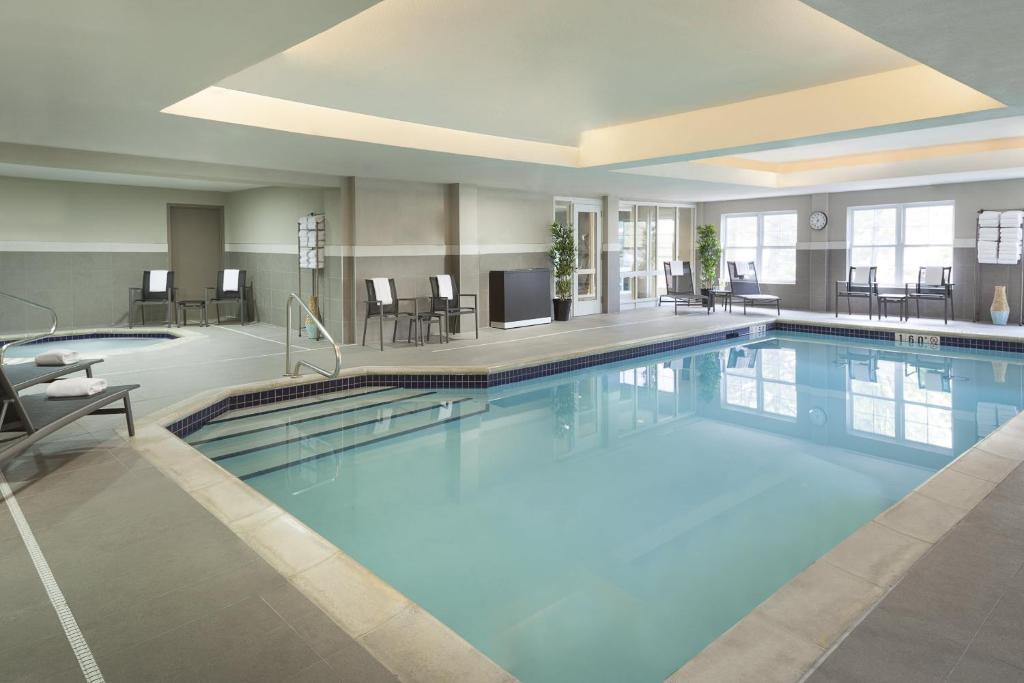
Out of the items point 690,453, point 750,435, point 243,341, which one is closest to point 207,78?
point 690,453

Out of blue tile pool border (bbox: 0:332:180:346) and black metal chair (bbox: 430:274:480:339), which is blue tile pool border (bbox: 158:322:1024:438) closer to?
A: black metal chair (bbox: 430:274:480:339)

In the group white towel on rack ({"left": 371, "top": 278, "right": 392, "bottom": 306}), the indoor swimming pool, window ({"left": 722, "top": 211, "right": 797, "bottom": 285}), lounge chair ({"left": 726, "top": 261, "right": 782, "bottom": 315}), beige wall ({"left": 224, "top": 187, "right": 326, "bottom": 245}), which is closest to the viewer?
the indoor swimming pool

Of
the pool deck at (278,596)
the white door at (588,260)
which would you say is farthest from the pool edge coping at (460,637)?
the white door at (588,260)

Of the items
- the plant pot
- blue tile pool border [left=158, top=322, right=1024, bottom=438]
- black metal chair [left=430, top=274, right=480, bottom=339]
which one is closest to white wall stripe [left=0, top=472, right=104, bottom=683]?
blue tile pool border [left=158, top=322, right=1024, bottom=438]

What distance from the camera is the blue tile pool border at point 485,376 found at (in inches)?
235

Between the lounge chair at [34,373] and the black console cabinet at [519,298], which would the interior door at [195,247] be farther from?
the lounge chair at [34,373]

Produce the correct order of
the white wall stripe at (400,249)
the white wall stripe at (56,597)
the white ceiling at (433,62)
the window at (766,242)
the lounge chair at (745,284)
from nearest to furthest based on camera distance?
1. the white wall stripe at (56,597)
2. the white ceiling at (433,62)
3. the white wall stripe at (400,249)
4. the lounge chair at (745,284)
5. the window at (766,242)

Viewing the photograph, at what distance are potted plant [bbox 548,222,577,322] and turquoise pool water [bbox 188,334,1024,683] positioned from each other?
3.88 m

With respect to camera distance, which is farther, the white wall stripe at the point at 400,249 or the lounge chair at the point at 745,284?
the lounge chair at the point at 745,284

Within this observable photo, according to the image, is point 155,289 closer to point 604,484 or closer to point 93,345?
point 93,345

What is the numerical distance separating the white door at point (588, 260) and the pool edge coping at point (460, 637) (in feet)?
29.5

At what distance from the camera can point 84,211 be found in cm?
1079

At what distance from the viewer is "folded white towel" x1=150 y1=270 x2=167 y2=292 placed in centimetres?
1077

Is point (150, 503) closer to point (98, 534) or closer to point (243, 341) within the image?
point (98, 534)
